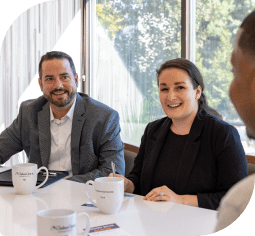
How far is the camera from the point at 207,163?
1.43m

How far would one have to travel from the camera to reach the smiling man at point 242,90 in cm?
40

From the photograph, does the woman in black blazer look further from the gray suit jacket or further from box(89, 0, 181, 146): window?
box(89, 0, 181, 146): window

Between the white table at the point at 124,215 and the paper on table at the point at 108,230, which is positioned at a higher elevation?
the paper on table at the point at 108,230

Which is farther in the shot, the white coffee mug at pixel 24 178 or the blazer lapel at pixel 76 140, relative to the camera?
the blazer lapel at pixel 76 140

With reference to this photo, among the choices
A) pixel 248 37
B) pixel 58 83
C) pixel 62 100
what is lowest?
pixel 62 100

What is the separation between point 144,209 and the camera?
1074mm

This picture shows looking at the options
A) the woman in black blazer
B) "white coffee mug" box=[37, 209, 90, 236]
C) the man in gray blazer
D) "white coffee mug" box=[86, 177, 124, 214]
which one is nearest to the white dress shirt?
the man in gray blazer

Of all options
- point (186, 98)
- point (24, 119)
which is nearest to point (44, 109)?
point (24, 119)

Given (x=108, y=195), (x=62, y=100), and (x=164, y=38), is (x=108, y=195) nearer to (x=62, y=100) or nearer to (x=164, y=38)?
(x=62, y=100)

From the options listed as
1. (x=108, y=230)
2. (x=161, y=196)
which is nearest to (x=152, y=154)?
(x=161, y=196)

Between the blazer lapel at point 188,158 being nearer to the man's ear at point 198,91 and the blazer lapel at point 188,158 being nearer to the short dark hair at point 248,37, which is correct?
the man's ear at point 198,91

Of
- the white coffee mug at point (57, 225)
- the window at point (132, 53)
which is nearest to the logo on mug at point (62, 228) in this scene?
the white coffee mug at point (57, 225)

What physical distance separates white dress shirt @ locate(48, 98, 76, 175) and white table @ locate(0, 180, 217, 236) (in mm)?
739

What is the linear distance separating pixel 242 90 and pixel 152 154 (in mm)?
1139
